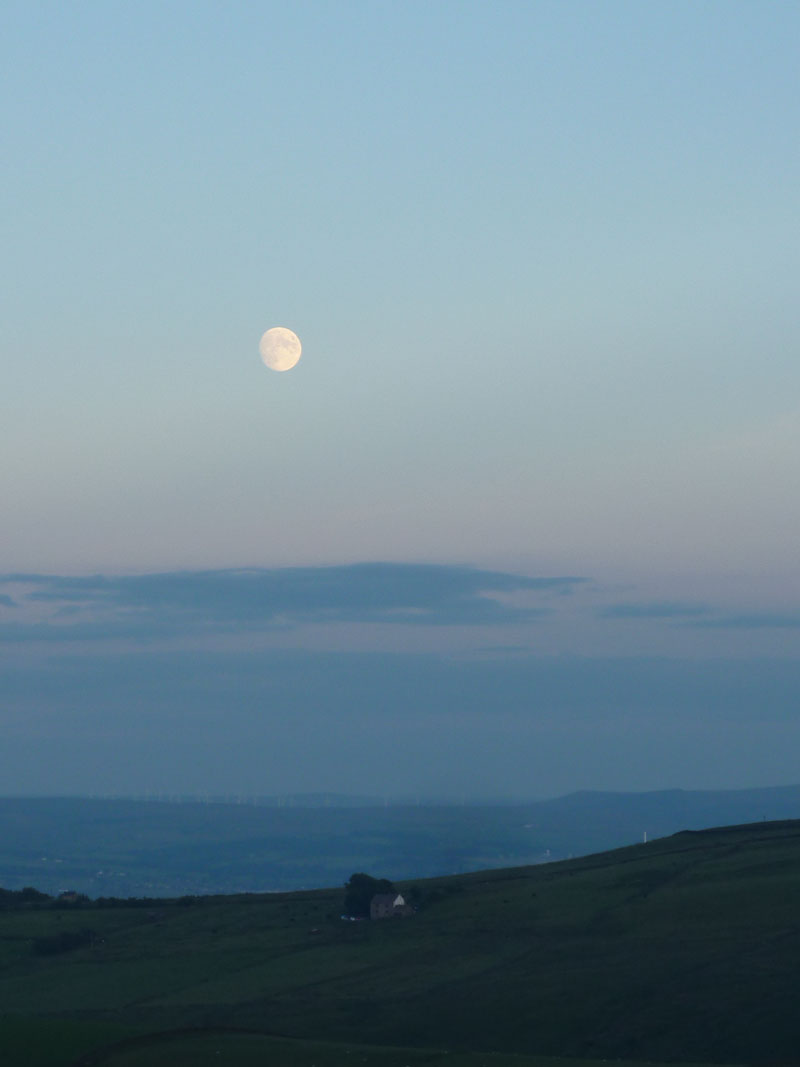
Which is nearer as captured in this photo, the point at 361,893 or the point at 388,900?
the point at 388,900

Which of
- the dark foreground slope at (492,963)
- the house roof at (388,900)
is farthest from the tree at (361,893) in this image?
the dark foreground slope at (492,963)

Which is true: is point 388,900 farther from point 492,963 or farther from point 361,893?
point 492,963

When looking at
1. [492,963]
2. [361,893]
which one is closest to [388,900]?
[361,893]

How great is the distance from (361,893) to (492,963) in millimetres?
27589

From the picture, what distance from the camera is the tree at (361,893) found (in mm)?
114062

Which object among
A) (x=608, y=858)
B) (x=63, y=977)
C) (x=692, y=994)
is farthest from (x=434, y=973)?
(x=608, y=858)

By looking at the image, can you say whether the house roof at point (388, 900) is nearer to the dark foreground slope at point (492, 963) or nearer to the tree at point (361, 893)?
the tree at point (361, 893)

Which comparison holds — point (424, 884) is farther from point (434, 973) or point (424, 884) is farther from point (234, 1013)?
point (234, 1013)

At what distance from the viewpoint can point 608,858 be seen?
135 m

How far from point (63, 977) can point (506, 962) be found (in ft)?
123

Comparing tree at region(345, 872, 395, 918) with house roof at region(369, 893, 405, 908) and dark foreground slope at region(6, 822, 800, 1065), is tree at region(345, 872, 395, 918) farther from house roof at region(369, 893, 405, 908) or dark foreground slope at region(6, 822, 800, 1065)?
dark foreground slope at region(6, 822, 800, 1065)

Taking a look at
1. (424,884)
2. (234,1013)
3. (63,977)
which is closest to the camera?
(234,1013)

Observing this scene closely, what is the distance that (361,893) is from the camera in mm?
114375

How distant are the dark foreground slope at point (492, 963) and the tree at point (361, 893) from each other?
3316 millimetres
